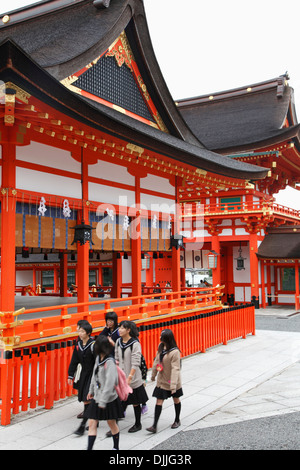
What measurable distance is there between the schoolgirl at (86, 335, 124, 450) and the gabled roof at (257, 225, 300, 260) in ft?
63.2

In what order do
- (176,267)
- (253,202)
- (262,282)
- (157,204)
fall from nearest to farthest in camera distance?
(157,204)
(176,267)
(253,202)
(262,282)

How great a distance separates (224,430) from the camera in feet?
19.3

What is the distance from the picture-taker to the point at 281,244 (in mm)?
23969

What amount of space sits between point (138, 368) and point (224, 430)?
5.06ft

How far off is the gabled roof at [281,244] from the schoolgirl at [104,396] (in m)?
19.3

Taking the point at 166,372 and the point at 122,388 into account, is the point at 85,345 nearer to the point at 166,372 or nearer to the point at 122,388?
the point at 122,388

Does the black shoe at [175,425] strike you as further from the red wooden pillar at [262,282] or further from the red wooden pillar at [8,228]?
the red wooden pillar at [262,282]

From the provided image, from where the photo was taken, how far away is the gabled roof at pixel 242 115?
26.3m

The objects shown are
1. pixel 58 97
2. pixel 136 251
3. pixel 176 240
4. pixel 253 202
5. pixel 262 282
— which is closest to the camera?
pixel 58 97

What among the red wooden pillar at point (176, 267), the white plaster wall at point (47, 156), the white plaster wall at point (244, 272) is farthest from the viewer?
the white plaster wall at point (244, 272)

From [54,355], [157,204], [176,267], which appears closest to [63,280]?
[176,267]

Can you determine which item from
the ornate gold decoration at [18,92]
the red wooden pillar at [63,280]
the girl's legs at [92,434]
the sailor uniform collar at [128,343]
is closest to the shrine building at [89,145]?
the ornate gold decoration at [18,92]

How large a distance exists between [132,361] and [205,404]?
7.29 feet
